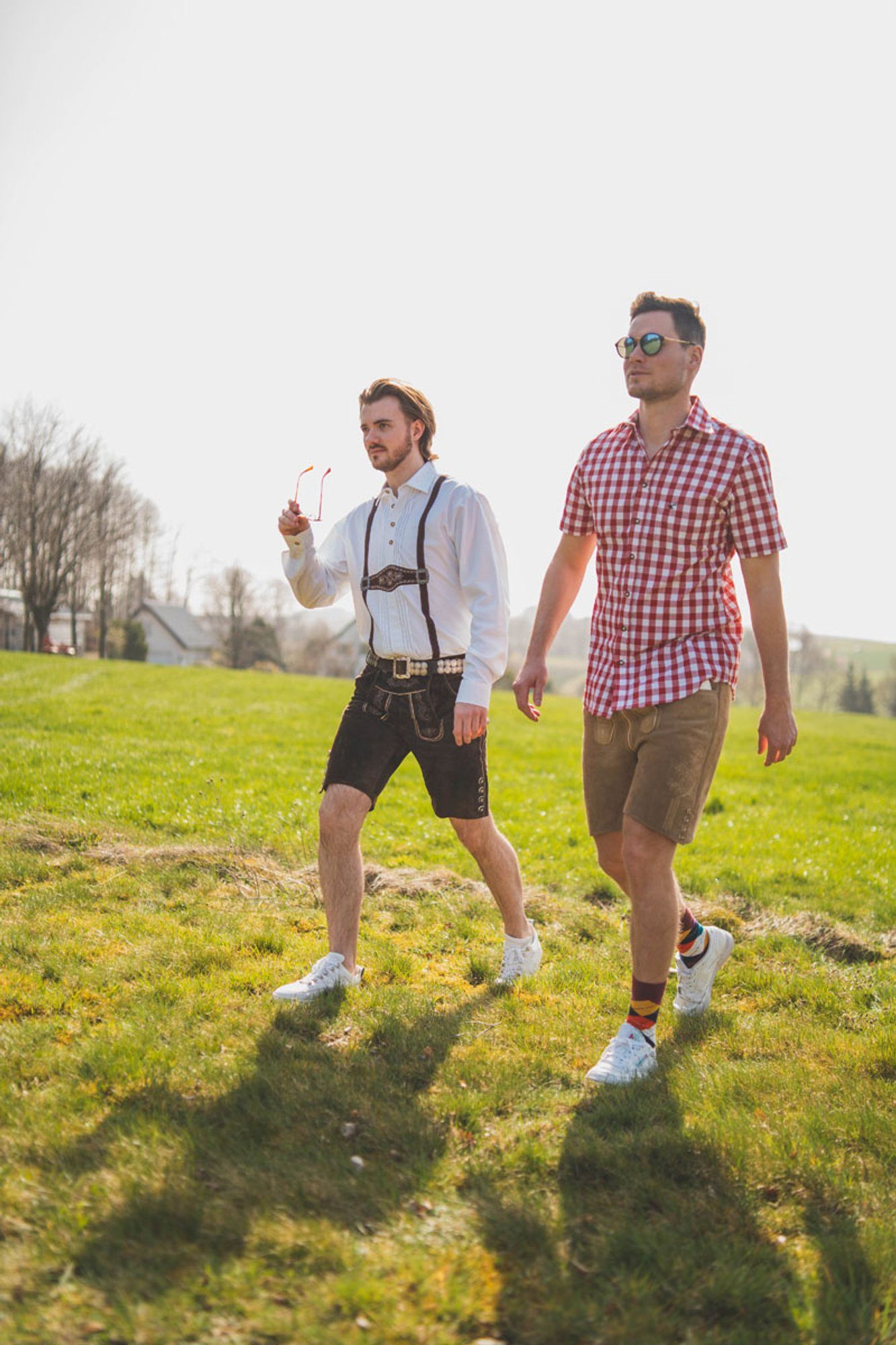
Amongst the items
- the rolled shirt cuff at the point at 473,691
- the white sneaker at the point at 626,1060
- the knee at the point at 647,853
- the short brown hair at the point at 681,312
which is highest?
the short brown hair at the point at 681,312

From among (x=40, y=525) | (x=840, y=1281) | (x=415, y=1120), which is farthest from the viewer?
(x=40, y=525)

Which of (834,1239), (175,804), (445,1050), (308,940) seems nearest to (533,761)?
(175,804)

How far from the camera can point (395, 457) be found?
4746 mm

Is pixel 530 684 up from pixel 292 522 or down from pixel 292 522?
down

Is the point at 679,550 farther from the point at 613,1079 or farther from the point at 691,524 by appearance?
the point at 613,1079

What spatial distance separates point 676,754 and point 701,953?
4.30 ft

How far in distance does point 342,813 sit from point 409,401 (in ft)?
6.31

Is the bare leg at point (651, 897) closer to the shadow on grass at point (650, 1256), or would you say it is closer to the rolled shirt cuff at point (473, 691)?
the shadow on grass at point (650, 1256)

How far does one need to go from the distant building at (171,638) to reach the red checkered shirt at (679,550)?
85737 mm

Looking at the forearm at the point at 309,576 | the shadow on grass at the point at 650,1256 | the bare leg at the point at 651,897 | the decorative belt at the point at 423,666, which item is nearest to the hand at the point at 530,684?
the decorative belt at the point at 423,666

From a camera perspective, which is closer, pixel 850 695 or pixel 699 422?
pixel 699 422

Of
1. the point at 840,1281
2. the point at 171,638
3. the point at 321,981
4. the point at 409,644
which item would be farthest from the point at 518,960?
the point at 171,638

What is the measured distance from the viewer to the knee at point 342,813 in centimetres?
461

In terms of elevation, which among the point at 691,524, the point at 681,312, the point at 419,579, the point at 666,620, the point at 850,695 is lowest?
the point at 850,695
